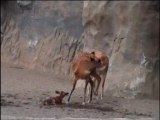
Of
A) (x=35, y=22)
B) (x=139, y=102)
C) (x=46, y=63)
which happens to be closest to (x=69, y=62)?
(x=46, y=63)

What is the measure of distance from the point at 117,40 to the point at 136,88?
1.22 meters

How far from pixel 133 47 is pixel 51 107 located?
3201 mm

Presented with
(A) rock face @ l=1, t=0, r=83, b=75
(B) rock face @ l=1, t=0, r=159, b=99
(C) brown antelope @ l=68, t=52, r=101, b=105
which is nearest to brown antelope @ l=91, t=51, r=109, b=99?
(C) brown antelope @ l=68, t=52, r=101, b=105

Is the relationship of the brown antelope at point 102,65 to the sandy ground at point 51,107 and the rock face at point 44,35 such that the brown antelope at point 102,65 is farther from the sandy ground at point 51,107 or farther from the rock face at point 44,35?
the rock face at point 44,35

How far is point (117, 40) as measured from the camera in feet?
40.8

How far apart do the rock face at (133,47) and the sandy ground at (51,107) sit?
0.39m

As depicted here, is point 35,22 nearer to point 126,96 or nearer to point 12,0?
point 12,0

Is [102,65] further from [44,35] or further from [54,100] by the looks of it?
[44,35]

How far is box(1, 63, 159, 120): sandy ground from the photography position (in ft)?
29.1

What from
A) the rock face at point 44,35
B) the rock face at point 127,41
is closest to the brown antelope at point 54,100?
the rock face at point 127,41

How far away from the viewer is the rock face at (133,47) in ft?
39.4

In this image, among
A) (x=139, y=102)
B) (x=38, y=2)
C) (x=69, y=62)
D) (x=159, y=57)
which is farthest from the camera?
(x=38, y=2)

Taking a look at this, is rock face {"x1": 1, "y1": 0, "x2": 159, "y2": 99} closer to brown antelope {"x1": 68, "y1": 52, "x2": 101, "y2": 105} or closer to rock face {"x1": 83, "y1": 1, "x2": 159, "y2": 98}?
rock face {"x1": 83, "y1": 1, "x2": 159, "y2": 98}

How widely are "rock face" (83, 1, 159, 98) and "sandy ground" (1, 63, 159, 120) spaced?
1.27ft
